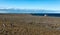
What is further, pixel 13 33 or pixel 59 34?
pixel 59 34

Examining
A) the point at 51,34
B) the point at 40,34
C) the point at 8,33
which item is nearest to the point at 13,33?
the point at 8,33

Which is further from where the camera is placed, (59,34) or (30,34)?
A: (59,34)

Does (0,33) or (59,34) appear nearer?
(0,33)

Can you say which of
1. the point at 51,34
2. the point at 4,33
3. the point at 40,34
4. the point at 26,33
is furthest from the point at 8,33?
the point at 51,34

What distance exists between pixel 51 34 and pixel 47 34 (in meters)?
0.41

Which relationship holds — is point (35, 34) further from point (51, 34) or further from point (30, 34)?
point (51, 34)

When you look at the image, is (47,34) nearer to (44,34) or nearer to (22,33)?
(44,34)

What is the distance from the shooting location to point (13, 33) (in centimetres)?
1291

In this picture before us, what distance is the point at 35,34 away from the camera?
1319 cm

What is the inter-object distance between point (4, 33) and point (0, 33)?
0.30 metres

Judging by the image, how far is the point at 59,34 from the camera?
1420 centimetres

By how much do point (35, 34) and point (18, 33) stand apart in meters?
1.27

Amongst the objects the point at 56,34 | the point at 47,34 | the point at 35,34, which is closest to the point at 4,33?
the point at 35,34

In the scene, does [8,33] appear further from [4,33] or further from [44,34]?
[44,34]
